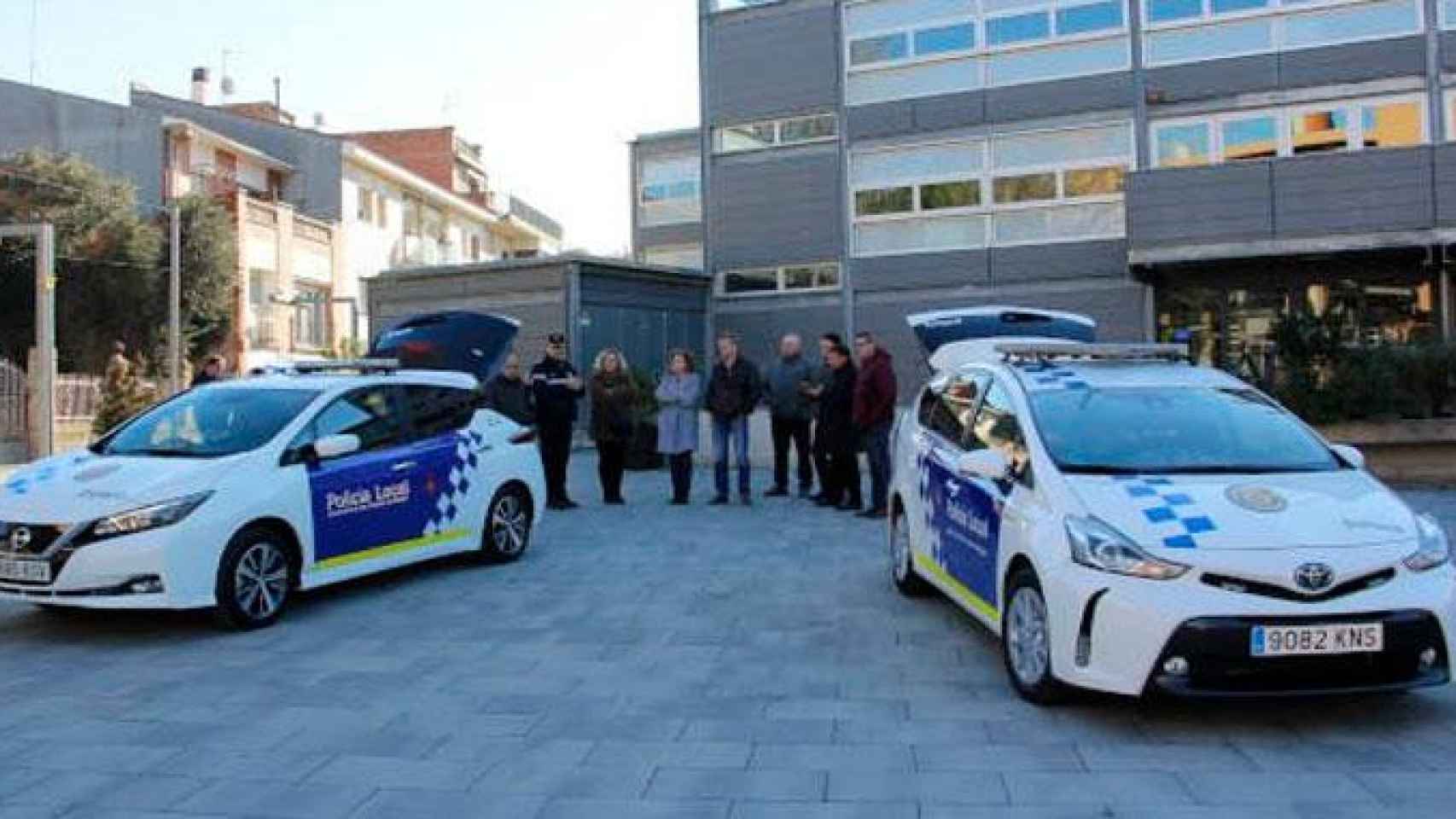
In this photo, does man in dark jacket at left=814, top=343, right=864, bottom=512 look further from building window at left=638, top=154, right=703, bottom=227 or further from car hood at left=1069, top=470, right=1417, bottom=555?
building window at left=638, top=154, right=703, bottom=227

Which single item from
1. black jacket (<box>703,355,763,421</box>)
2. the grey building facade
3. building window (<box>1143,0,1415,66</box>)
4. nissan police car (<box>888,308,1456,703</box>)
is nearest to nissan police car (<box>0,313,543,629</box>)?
black jacket (<box>703,355,763,421</box>)

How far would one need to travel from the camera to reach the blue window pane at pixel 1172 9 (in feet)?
68.4

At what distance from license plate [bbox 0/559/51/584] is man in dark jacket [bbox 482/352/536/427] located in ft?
22.0

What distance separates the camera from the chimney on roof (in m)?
49.7

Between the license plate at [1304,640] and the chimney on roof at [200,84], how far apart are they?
166ft

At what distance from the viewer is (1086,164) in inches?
841

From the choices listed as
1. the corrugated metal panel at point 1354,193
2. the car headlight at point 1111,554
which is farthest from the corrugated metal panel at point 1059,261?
the car headlight at point 1111,554

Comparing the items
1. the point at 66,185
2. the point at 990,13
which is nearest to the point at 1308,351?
the point at 990,13

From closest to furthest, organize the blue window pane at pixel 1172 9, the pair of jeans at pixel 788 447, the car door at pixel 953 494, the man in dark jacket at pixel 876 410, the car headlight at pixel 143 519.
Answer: the car door at pixel 953 494 < the car headlight at pixel 143 519 < the man in dark jacket at pixel 876 410 < the pair of jeans at pixel 788 447 < the blue window pane at pixel 1172 9

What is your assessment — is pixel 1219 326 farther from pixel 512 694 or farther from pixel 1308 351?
pixel 512 694

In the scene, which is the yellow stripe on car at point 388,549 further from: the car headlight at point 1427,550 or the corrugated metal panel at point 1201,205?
the corrugated metal panel at point 1201,205

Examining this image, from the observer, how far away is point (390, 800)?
4871 millimetres

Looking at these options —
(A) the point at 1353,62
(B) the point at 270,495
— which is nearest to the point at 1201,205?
(A) the point at 1353,62

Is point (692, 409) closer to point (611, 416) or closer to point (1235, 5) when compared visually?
point (611, 416)
